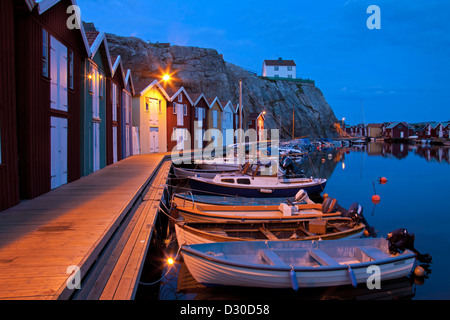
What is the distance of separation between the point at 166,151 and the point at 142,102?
25.6ft

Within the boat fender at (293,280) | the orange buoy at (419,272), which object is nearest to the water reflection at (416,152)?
the orange buoy at (419,272)

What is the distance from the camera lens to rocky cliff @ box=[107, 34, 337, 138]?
70.3m

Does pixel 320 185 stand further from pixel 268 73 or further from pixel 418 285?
pixel 268 73

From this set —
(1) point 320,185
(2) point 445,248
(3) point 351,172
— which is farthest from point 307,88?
(2) point 445,248

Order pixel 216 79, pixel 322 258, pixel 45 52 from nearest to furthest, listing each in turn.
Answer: pixel 322 258, pixel 45 52, pixel 216 79

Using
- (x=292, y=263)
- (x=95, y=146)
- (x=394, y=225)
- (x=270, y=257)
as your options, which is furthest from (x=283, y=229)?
(x=95, y=146)

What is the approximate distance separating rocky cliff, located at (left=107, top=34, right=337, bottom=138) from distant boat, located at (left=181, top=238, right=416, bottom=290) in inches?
1494

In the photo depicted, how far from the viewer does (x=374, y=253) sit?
10.8 metres

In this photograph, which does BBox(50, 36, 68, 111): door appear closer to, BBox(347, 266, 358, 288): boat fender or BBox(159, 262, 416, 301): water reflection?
BBox(159, 262, 416, 301): water reflection

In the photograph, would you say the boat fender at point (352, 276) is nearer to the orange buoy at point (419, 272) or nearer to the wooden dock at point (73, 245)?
the orange buoy at point (419, 272)

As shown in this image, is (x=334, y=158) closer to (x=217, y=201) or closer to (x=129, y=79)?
(x=129, y=79)

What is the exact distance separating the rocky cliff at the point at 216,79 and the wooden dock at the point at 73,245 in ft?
124

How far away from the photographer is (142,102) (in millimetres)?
35094

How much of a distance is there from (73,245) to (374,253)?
29.7 feet
